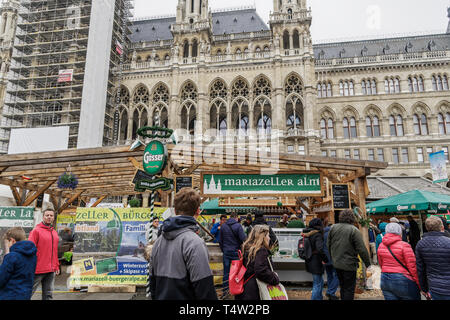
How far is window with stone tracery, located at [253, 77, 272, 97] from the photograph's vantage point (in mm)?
29797

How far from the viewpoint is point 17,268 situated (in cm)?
331

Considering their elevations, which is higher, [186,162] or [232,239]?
[186,162]

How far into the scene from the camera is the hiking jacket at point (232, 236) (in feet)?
18.5

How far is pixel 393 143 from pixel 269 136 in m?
13.6

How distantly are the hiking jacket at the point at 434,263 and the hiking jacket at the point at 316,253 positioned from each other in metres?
1.62

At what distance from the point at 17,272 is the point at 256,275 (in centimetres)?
266

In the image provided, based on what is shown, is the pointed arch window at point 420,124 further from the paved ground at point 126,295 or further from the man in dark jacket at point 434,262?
the man in dark jacket at point 434,262

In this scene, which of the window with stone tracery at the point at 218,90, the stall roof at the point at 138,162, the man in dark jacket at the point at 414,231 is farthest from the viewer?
the window with stone tracery at the point at 218,90

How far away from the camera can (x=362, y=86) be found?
109ft

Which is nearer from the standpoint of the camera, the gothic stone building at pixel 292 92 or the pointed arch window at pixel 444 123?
the gothic stone building at pixel 292 92

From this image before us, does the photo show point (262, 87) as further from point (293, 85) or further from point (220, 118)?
point (220, 118)

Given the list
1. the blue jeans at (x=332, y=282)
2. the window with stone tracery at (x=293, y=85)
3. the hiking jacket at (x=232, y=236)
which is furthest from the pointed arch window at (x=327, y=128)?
the hiking jacket at (x=232, y=236)

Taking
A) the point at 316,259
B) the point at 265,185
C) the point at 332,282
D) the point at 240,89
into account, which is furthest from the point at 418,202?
the point at 240,89
